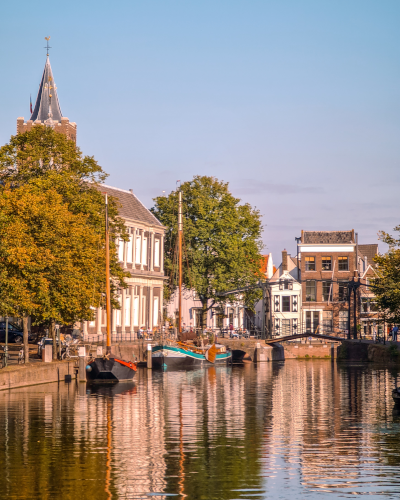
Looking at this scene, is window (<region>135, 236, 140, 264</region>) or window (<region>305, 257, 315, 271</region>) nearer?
window (<region>135, 236, 140, 264</region>)

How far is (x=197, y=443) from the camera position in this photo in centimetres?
2409

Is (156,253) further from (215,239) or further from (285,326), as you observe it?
(285,326)

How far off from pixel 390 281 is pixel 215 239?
2882cm

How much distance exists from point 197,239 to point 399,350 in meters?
27.2

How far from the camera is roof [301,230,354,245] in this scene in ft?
307

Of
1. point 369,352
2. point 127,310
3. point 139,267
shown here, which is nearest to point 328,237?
point 369,352

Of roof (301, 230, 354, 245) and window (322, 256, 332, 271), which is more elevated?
roof (301, 230, 354, 245)

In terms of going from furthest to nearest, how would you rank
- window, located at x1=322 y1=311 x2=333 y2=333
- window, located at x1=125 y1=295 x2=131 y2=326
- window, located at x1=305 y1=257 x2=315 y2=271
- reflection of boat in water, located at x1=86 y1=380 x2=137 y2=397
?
1. window, located at x1=305 y1=257 x2=315 y2=271
2. window, located at x1=322 y1=311 x2=333 y2=333
3. window, located at x1=125 y1=295 x2=131 y2=326
4. reflection of boat in water, located at x1=86 y1=380 x2=137 y2=397

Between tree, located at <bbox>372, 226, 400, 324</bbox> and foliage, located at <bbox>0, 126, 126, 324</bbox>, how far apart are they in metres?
19.5

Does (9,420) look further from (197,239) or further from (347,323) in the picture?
(347,323)

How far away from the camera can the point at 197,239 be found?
84688 millimetres

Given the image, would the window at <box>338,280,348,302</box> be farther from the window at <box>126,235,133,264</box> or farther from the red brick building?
the window at <box>126,235,133,264</box>

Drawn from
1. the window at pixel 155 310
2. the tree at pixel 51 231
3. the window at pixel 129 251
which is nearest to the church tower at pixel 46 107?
the window at pixel 129 251

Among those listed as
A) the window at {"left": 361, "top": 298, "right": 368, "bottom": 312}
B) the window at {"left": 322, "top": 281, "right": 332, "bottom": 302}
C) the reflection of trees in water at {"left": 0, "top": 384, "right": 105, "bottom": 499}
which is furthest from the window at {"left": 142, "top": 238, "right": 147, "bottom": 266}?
the reflection of trees in water at {"left": 0, "top": 384, "right": 105, "bottom": 499}
